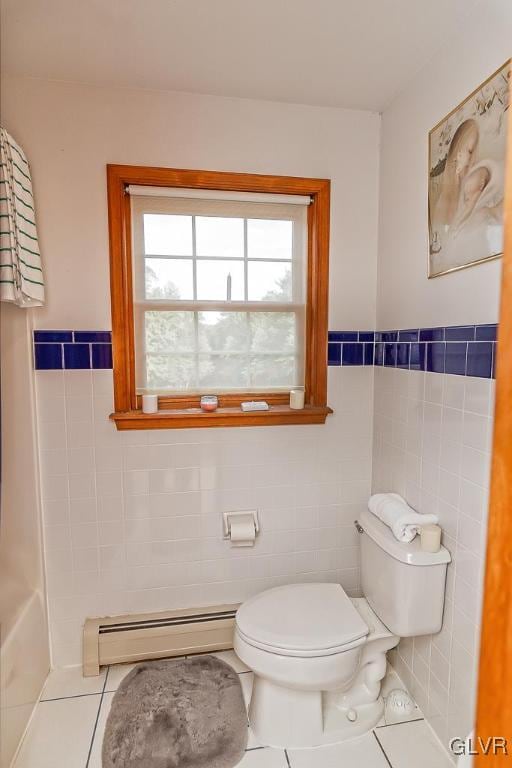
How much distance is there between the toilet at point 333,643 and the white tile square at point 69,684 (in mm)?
679

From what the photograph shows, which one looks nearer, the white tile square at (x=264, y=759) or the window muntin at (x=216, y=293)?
the white tile square at (x=264, y=759)

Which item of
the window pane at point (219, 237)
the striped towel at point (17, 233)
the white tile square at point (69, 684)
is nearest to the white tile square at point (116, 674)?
the white tile square at point (69, 684)

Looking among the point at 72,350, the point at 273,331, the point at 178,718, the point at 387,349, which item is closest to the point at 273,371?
the point at 273,331

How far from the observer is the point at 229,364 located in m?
1.93

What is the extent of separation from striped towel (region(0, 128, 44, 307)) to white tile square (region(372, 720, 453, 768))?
2030 millimetres

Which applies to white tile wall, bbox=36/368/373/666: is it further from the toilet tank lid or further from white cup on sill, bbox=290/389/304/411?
the toilet tank lid

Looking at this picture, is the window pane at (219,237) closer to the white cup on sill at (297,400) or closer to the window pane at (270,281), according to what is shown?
the window pane at (270,281)

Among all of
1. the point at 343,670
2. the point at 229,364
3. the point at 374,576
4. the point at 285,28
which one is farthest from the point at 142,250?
the point at 343,670

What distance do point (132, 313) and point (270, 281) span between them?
0.63m

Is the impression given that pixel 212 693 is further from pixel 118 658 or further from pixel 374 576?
pixel 374 576

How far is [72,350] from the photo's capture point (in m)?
1.74

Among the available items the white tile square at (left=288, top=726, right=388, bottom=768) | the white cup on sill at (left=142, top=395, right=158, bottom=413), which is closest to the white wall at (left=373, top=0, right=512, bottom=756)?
the white tile square at (left=288, top=726, right=388, bottom=768)

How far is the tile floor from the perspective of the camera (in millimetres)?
1421

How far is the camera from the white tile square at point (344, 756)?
1.42 metres
